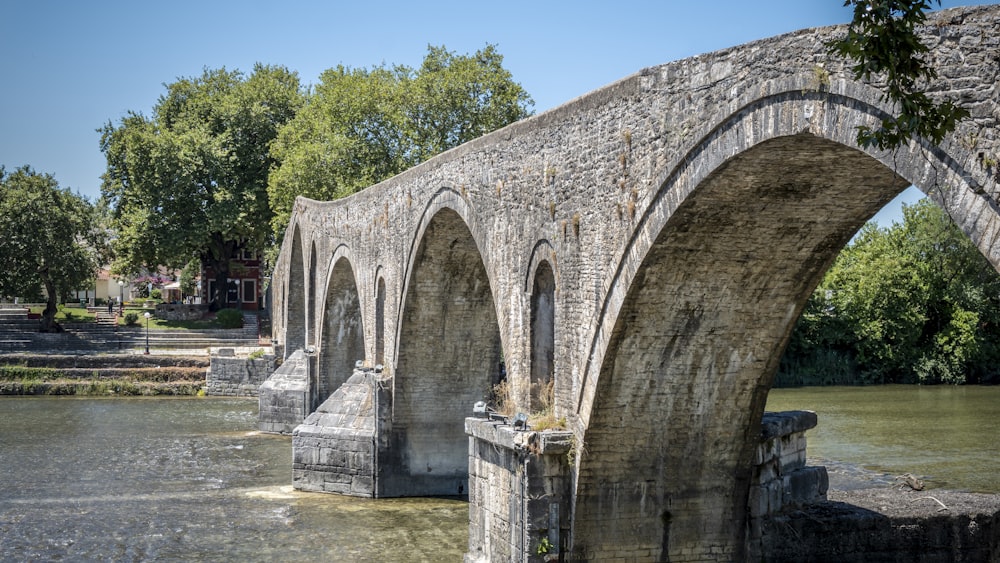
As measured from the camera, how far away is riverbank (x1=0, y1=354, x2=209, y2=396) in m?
34.3

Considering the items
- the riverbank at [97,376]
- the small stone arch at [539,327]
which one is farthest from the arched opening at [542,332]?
the riverbank at [97,376]

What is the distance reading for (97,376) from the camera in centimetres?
3506

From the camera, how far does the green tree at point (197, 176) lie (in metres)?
43.8

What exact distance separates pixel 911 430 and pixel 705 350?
13.8 meters

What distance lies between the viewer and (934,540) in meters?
12.6

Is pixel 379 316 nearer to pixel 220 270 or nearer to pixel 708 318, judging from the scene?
pixel 708 318

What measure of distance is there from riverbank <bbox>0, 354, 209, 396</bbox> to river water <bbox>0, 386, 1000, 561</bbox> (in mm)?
4665

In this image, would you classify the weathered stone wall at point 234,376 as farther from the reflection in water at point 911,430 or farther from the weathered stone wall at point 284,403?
the reflection in water at point 911,430

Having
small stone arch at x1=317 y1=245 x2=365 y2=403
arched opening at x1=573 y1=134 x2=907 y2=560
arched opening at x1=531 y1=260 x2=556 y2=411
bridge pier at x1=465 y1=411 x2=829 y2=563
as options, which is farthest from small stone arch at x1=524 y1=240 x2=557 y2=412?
small stone arch at x1=317 y1=245 x2=365 y2=403

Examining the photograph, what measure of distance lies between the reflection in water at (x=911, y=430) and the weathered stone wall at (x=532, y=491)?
26.1 ft

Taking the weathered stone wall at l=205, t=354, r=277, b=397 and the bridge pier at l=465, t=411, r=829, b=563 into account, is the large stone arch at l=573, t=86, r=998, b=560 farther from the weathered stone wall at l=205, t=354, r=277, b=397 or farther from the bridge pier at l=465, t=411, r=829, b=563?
the weathered stone wall at l=205, t=354, r=277, b=397

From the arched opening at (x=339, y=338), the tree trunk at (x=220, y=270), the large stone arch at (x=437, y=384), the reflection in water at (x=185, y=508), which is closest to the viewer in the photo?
the reflection in water at (x=185, y=508)

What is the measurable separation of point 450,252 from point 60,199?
97.9 feet

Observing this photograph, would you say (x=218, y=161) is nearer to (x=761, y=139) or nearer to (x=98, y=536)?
(x=98, y=536)
